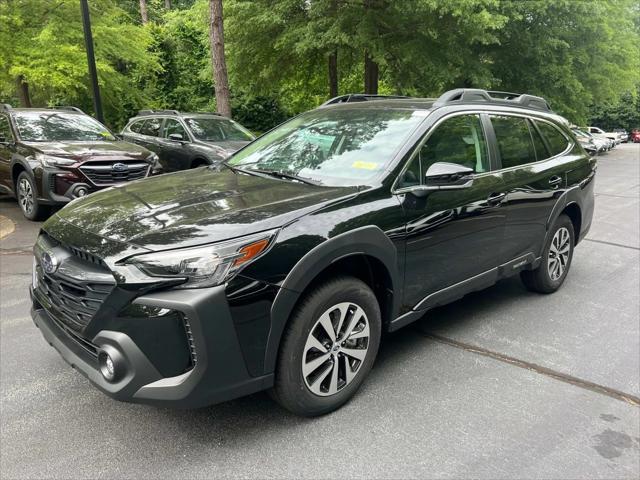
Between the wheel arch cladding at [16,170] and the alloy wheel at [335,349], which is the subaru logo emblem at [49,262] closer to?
the alloy wheel at [335,349]

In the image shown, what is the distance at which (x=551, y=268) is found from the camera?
4.90m

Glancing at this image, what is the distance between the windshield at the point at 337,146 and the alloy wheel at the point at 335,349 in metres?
0.82

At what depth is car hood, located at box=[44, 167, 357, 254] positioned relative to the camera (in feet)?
8.32

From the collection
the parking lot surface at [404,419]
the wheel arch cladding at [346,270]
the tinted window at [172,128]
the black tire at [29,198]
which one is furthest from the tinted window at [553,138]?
the tinted window at [172,128]

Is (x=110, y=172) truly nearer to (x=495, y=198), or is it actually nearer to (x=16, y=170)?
(x=16, y=170)

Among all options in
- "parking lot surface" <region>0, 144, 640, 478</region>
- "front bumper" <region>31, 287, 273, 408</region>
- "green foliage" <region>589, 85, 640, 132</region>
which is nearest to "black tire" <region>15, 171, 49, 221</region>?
"parking lot surface" <region>0, 144, 640, 478</region>

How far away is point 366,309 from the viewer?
9.99 feet

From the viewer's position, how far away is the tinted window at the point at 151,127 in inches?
423

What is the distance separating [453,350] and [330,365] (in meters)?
1.30

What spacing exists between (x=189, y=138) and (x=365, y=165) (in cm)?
709

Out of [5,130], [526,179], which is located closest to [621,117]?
[526,179]

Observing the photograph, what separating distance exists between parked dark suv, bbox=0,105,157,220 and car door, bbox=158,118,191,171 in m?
1.37

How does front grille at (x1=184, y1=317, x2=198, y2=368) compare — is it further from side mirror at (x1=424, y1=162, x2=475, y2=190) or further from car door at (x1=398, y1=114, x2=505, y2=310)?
side mirror at (x1=424, y1=162, x2=475, y2=190)

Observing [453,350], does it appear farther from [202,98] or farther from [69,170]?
[202,98]
